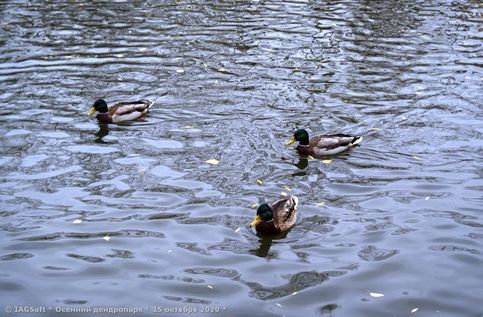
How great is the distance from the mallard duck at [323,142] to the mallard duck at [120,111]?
2.91 meters

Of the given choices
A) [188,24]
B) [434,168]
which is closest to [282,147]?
[434,168]

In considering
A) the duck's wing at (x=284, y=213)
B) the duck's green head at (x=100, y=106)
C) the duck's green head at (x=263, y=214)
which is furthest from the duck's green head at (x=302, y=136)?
the duck's green head at (x=100, y=106)

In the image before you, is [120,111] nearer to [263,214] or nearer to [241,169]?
[241,169]

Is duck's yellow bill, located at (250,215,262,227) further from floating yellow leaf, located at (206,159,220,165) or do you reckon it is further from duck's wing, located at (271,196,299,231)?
floating yellow leaf, located at (206,159,220,165)

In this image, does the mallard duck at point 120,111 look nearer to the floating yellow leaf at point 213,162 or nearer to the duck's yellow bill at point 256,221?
the floating yellow leaf at point 213,162

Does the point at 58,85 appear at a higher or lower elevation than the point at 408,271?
higher

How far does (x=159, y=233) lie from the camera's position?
29.3 ft

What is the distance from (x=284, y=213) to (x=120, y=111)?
469 centimetres

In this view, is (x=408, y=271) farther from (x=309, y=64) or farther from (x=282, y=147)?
(x=309, y=64)

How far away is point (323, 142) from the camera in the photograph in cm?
1108

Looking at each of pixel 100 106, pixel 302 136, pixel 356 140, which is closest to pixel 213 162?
pixel 302 136

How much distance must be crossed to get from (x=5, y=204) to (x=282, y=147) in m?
4.40

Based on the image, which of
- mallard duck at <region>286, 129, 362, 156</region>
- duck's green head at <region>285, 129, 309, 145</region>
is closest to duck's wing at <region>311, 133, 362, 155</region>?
mallard duck at <region>286, 129, 362, 156</region>

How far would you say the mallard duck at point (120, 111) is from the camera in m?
12.4
